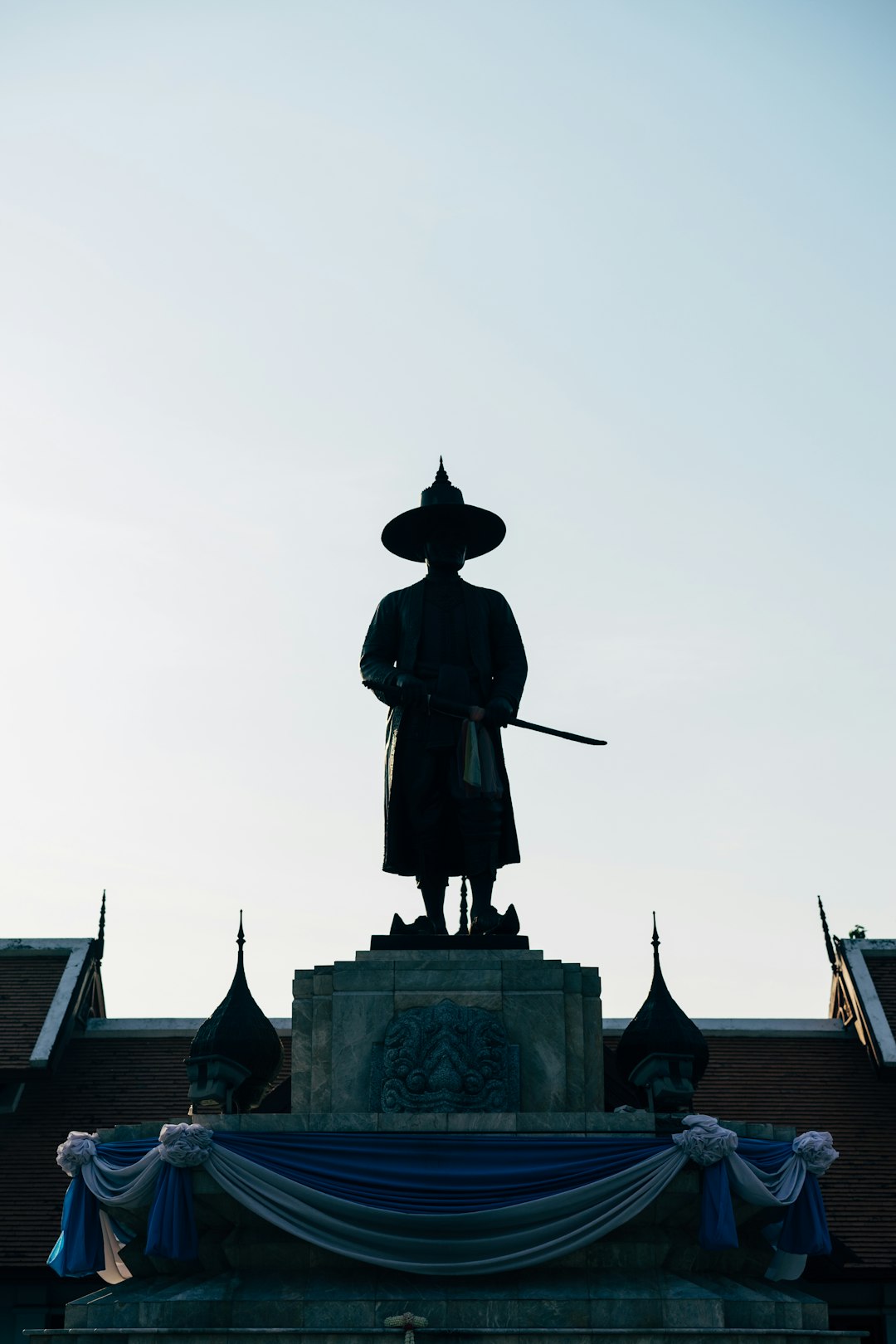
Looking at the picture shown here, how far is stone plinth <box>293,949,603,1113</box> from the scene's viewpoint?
15.5 metres

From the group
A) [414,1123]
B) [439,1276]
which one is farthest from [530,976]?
[439,1276]

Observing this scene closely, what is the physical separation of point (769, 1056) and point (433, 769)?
14.7 m

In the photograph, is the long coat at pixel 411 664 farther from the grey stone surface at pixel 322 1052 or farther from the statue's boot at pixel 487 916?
the grey stone surface at pixel 322 1052

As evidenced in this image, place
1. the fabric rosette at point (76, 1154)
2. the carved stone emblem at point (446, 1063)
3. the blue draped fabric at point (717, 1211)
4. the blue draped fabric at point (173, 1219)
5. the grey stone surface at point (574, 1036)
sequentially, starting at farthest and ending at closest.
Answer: the grey stone surface at point (574, 1036) < the carved stone emblem at point (446, 1063) < the fabric rosette at point (76, 1154) < the blue draped fabric at point (173, 1219) < the blue draped fabric at point (717, 1211)

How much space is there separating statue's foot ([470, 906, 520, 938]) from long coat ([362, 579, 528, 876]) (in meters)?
0.78

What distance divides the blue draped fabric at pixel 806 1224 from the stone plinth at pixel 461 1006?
2.21 metres

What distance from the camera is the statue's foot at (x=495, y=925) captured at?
1650 cm

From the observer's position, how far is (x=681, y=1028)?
1888cm

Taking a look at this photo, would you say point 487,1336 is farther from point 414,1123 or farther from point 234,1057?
point 234,1057

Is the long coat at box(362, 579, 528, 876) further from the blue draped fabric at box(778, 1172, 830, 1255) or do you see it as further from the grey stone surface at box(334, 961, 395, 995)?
the blue draped fabric at box(778, 1172, 830, 1255)

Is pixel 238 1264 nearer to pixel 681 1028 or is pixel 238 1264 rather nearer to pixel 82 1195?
pixel 82 1195

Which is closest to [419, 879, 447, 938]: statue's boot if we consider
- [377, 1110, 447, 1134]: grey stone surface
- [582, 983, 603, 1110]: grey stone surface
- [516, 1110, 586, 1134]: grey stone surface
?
[582, 983, 603, 1110]: grey stone surface

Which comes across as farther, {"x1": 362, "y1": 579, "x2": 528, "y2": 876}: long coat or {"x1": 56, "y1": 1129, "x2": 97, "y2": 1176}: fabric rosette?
{"x1": 362, "y1": 579, "x2": 528, "y2": 876}: long coat

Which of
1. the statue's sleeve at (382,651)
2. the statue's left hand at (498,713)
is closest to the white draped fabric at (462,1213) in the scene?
the statue's left hand at (498,713)
